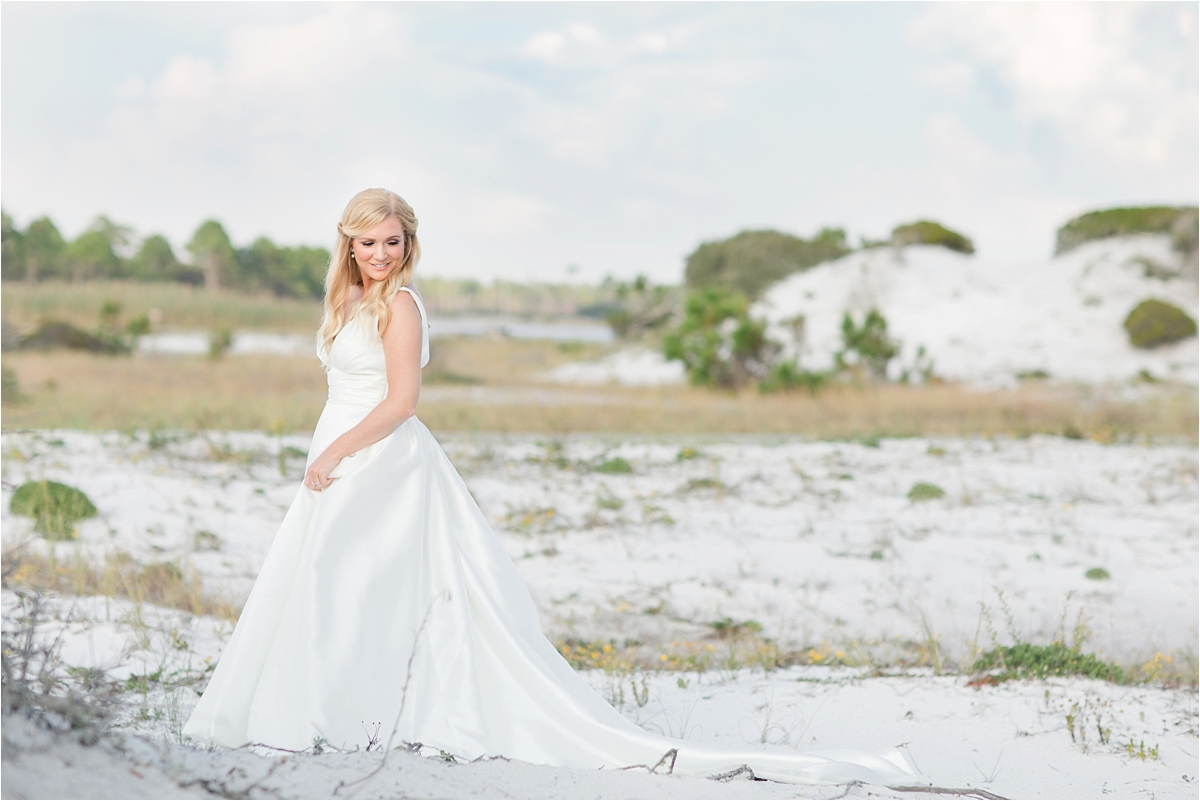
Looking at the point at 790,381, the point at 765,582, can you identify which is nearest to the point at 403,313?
the point at 765,582

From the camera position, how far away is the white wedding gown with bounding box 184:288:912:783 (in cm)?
313

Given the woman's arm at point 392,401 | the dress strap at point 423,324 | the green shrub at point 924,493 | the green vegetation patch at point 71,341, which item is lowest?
the green shrub at point 924,493

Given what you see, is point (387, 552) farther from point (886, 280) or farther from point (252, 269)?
point (252, 269)

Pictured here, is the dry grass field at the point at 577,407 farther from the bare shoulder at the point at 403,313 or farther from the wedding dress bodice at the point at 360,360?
the bare shoulder at the point at 403,313

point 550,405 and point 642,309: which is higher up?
point 642,309

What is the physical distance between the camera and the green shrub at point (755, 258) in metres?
47.6

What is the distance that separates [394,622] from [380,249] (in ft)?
4.23

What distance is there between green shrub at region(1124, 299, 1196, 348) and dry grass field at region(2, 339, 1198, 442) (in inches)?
298

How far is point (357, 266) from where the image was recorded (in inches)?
138

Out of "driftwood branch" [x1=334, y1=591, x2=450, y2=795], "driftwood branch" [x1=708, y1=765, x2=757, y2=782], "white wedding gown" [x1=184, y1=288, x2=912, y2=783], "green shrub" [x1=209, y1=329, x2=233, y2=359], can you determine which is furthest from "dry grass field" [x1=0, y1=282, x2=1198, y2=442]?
"driftwood branch" [x1=708, y1=765, x2=757, y2=782]

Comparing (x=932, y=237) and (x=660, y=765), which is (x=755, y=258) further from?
(x=660, y=765)

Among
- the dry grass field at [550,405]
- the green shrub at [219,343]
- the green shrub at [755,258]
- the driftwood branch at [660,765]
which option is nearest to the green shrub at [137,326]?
the dry grass field at [550,405]

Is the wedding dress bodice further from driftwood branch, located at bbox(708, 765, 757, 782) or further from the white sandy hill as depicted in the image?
the white sandy hill

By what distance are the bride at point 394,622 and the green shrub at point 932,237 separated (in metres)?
40.7
